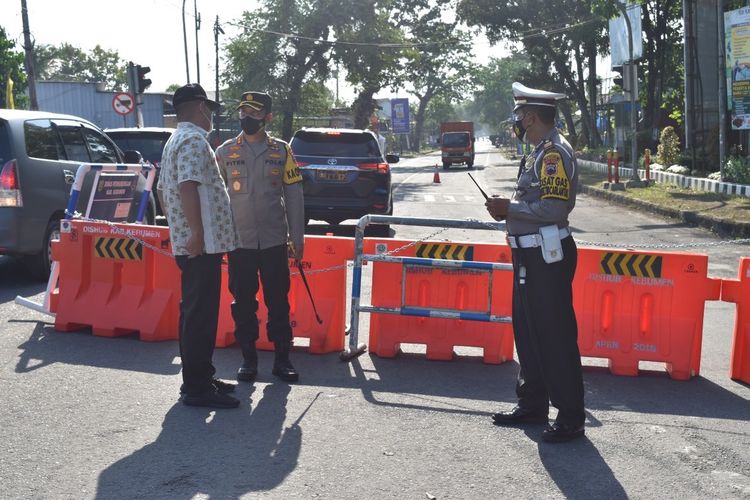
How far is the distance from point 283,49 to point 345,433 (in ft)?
141

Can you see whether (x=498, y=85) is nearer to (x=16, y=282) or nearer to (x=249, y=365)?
(x=16, y=282)

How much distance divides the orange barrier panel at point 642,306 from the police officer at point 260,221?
84.1 inches

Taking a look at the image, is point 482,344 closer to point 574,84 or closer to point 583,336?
point 583,336

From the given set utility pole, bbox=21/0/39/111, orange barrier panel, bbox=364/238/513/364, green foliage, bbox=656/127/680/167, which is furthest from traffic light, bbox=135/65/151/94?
orange barrier panel, bbox=364/238/513/364

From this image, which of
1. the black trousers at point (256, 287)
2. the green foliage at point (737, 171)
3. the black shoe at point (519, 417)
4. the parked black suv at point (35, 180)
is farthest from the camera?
the green foliage at point (737, 171)

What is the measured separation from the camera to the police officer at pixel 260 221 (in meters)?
6.21

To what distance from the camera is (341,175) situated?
14.8 m

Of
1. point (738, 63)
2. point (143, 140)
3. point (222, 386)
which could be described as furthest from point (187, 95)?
point (738, 63)

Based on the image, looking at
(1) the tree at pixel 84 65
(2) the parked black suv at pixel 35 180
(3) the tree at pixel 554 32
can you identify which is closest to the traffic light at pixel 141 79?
(2) the parked black suv at pixel 35 180

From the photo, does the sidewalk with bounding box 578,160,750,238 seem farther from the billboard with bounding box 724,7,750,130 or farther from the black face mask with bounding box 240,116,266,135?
the black face mask with bounding box 240,116,266,135

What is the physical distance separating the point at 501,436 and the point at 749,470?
1.27m

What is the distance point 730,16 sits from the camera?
2120 cm

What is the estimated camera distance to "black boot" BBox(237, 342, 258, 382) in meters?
6.22

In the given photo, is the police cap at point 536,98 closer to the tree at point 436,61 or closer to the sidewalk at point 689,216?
the sidewalk at point 689,216
